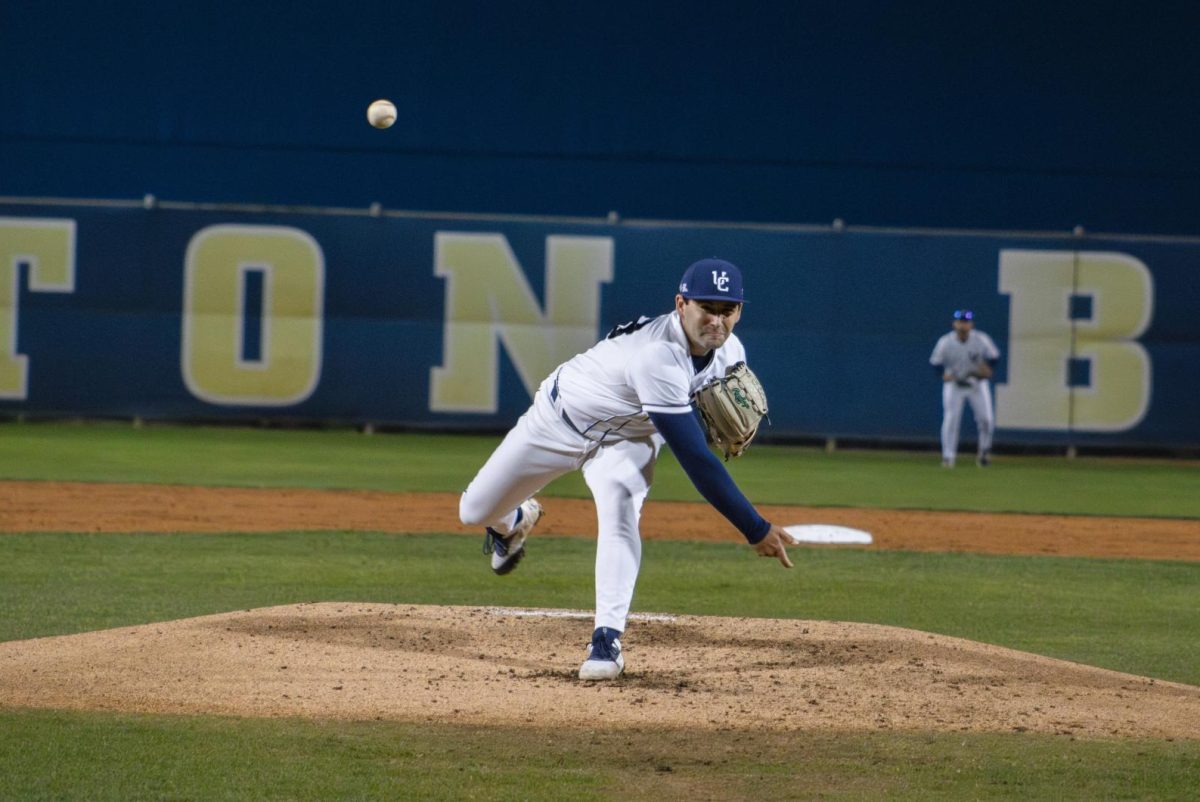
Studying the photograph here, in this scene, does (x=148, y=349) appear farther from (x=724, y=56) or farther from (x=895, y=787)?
(x=895, y=787)

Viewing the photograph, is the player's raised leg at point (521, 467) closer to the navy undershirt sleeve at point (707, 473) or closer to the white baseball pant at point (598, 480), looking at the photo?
the white baseball pant at point (598, 480)

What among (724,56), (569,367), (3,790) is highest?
(724,56)

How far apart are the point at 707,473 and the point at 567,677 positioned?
3.46 ft

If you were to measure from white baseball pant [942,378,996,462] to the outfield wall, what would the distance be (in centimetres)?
106

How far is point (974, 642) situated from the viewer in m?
7.18

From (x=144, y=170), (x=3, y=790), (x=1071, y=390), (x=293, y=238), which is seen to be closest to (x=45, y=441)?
(x=293, y=238)

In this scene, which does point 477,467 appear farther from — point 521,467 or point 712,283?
point 712,283

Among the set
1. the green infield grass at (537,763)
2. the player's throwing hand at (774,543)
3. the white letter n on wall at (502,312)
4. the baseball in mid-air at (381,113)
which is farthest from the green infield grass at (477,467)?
the green infield grass at (537,763)

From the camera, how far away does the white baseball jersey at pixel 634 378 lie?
5898mm

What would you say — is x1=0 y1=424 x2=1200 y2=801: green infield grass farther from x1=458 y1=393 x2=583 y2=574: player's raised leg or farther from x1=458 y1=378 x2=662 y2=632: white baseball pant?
x1=458 y1=393 x2=583 y2=574: player's raised leg

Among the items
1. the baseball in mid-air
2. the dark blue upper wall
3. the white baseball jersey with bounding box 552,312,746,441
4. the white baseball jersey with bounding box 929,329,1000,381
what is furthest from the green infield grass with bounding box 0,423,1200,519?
the white baseball jersey with bounding box 552,312,746,441

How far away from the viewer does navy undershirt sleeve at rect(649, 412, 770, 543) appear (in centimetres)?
567

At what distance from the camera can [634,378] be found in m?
5.95

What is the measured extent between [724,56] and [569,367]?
16.8 meters
